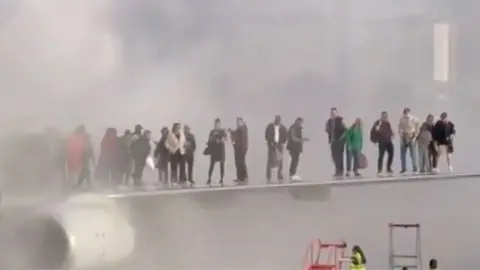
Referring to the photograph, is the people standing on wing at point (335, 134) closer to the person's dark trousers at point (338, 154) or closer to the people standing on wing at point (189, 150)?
the person's dark trousers at point (338, 154)

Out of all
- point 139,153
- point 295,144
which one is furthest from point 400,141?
point 139,153

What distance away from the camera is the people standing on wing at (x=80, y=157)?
4.55 ft

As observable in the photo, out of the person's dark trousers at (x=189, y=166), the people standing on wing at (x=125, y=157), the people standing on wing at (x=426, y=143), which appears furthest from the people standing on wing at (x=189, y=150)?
the people standing on wing at (x=426, y=143)

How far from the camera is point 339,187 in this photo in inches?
60.4

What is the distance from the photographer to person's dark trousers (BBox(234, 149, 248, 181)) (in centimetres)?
149

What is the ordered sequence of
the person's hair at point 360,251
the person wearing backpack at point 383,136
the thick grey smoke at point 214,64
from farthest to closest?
1. the person wearing backpack at point 383,136
2. the person's hair at point 360,251
3. the thick grey smoke at point 214,64

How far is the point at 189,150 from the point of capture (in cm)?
148

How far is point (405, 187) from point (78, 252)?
2.49ft

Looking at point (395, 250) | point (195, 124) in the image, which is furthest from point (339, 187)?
point (195, 124)

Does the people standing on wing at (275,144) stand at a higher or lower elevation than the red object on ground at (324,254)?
higher

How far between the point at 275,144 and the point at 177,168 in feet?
0.75

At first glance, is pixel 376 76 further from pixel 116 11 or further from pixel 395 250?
pixel 116 11

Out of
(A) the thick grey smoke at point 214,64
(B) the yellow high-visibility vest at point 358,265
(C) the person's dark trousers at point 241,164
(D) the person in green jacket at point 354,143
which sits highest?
(A) the thick grey smoke at point 214,64

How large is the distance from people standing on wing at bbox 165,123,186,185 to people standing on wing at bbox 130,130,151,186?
0.05m
